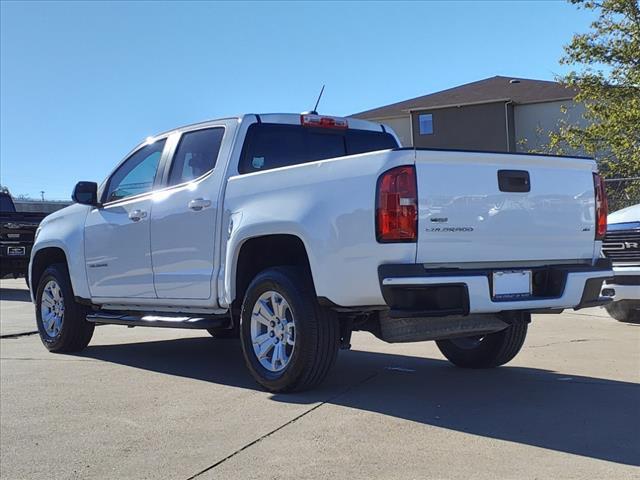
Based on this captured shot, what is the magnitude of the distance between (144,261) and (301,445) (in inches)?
117

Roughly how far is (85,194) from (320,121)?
2.59 metres

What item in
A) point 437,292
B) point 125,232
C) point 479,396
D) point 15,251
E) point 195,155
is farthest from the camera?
point 15,251

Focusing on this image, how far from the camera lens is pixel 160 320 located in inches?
247

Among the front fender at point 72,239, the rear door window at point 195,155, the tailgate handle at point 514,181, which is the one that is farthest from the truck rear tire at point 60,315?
the tailgate handle at point 514,181

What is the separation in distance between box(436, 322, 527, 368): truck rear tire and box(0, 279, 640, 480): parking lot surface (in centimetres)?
13

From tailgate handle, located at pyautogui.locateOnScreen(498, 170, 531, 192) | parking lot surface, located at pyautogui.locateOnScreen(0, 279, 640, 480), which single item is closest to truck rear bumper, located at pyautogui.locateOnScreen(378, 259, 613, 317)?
tailgate handle, located at pyautogui.locateOnScreen(498, 170, 531, 192)

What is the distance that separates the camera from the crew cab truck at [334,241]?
4508mm

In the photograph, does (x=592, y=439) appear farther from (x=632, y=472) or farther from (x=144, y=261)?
(x=144, y=261)

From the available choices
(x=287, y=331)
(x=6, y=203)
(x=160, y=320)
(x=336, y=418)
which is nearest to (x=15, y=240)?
(x=6, y=203)

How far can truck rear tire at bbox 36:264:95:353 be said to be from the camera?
7523 millimetres

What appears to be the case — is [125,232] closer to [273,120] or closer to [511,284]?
[273,120]

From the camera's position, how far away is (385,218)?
177 inches

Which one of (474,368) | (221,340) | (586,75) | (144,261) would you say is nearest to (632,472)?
(474,368)

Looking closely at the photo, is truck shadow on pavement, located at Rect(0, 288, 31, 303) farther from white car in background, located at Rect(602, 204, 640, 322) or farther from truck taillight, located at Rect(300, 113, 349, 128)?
white car in background, located at Rect(602, 204, 640, 322)
